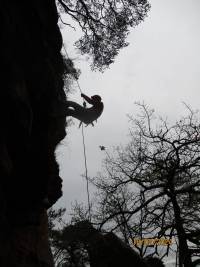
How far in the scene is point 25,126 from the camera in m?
6.20

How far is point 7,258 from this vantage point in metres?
6.27

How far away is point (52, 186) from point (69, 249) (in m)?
17.3

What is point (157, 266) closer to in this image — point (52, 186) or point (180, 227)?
point (180, 227)

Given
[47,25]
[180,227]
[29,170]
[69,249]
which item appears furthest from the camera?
[69,249]

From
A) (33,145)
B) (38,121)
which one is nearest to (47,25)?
(38,121)

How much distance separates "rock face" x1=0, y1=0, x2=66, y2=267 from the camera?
5.96 metres

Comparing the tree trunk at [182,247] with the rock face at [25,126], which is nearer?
the rock face at [25,126]

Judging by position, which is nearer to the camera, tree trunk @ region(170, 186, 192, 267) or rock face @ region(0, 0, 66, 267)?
rock face @ region(0, 0, 66, 267)

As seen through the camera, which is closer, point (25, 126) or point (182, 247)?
point (25, 126)

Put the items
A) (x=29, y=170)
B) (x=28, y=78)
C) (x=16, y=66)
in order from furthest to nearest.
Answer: (x=28, y=78) → (x=29, y=170) → (x=16, y=66)

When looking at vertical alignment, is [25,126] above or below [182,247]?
above

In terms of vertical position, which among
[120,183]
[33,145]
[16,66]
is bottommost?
[33,145]

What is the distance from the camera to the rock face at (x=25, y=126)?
5.96m

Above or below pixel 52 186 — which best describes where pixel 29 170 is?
below
